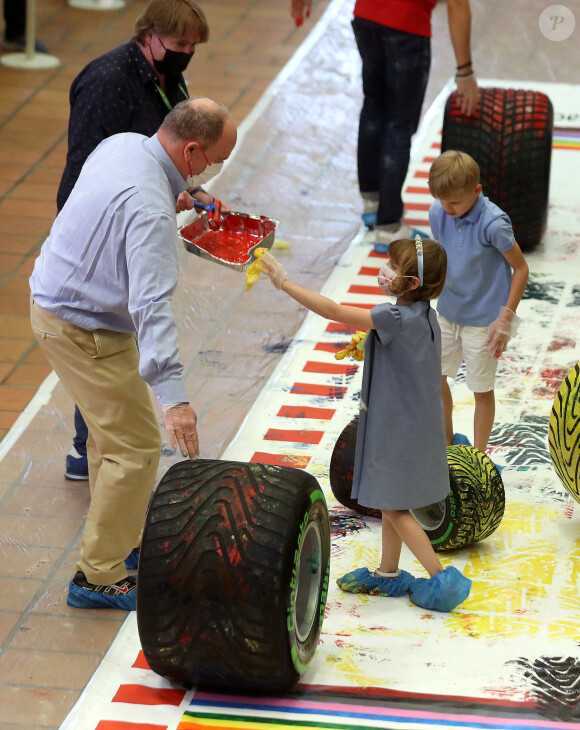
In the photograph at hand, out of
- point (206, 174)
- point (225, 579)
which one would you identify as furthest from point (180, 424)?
point (206, 174)

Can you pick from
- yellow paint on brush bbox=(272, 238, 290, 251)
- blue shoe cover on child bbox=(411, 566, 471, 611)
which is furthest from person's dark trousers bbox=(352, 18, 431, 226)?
blue shoe cover on child bbox=(411, 566, 471, 611)

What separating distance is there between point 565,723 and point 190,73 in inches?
269

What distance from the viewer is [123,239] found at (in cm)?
360

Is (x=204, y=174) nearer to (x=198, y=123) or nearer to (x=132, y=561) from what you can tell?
(x=198, y=123)

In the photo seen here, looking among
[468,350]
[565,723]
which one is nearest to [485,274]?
[468,350]

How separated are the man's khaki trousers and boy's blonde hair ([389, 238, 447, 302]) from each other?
87 centimetres

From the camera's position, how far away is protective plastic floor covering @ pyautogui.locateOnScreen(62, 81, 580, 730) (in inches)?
137

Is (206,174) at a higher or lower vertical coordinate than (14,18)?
higher

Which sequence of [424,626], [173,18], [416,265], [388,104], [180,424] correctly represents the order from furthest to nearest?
1. [388,104]
2. [173,18]
3. [424,626]
4. [416,265]
5. [180,424]

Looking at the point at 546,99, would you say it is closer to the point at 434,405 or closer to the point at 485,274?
the point at 485,274

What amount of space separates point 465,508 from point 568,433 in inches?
18.3

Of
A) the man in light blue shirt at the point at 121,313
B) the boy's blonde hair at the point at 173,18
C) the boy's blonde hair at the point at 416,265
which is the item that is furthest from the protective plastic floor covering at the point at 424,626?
the boy's blonde hair at the point at 173,18

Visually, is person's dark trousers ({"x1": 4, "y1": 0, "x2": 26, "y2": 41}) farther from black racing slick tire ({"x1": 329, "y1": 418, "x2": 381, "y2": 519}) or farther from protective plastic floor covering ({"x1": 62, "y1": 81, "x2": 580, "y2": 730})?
black racing slick tire ({"x1": 329, "y1": 418, "x2": 381, "y2": 519})

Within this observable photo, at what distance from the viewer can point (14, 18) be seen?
9898mm
